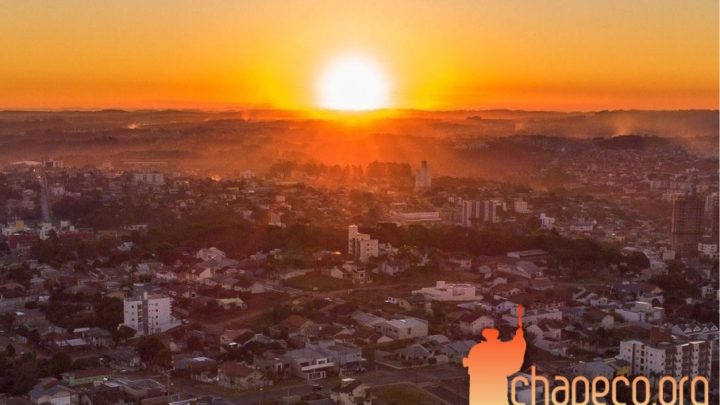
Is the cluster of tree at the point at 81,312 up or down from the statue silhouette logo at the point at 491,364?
down

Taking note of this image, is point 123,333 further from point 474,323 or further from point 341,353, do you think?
point 474,323

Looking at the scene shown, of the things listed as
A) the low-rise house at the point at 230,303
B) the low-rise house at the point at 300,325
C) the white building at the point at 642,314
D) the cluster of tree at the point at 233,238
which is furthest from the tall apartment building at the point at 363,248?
the white building at the point at 642,314

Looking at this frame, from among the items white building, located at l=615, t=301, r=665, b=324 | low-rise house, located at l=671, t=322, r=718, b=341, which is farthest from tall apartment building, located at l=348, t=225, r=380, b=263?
low-rise house, located at l=671, t=322, r=718, b=341

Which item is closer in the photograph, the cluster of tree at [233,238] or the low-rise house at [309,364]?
the low-rise house at [309,364]

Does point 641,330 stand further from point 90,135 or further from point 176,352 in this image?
point 90,135

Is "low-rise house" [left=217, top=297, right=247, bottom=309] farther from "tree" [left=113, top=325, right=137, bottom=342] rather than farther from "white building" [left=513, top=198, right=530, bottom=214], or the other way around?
"white building" [left=513, top=198, right=530, bottom=214]

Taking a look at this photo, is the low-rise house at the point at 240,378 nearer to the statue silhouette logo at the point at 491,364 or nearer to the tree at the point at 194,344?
the tree at the point at 194,344
